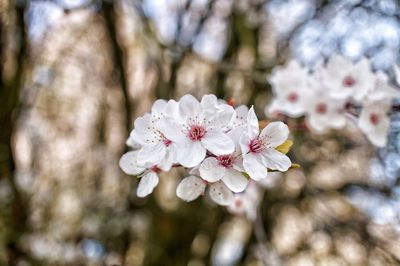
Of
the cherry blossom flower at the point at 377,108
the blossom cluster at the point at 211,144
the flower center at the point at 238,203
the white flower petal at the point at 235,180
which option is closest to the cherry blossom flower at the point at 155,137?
the blossom cluster at the point at 211,144

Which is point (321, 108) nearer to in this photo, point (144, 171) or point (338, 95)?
point (338, 95)

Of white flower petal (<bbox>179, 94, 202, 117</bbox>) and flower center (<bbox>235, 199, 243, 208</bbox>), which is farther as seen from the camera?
flower center (<bbox>235, 199, 243, 208</bbox>)

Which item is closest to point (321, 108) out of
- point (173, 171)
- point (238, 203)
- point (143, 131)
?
point (238, 203)

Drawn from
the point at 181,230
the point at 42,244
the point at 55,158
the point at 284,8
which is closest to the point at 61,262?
the point at 42,244

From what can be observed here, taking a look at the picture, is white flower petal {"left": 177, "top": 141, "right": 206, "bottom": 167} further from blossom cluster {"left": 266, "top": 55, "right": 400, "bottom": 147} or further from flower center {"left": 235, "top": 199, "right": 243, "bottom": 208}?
flower center {"left": 235, "top": 199, "right": 243, "bottom": 208}

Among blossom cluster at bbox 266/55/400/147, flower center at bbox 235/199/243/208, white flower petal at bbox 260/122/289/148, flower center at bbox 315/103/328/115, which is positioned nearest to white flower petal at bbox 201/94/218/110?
white flower petal at bbox 260/122/289/148

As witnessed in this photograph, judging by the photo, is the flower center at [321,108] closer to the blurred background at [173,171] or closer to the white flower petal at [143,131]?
the blurred background at [173,171]
